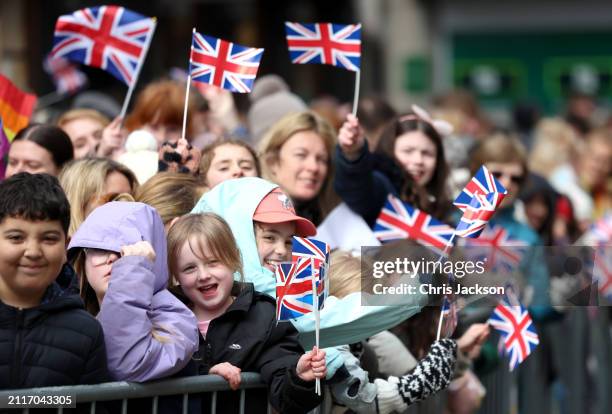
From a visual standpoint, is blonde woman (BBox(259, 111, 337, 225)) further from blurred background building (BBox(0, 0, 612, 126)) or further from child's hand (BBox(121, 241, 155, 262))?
blurred background building (BBox(0, 0, 612, 126))

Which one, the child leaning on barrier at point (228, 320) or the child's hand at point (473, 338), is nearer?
the child leaning on barrier at point (228, 320)

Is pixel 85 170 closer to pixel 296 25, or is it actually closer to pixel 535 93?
pixel 296 25

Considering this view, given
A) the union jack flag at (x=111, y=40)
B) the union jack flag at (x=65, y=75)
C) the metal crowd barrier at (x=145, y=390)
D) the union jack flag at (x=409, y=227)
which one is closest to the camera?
the metal crowd barrier at (x=145, y=390)

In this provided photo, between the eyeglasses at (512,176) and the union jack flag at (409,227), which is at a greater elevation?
the eyeglasses at (512,176)

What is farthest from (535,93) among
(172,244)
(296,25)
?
(172,244)

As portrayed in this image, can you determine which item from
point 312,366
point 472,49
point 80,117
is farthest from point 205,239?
point 472,49

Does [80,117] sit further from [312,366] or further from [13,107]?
[312,366]

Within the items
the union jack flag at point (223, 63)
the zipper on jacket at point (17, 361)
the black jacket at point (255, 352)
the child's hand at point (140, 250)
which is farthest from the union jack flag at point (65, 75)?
the zipper on jacket at point (17, 361)

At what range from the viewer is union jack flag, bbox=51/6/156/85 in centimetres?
932

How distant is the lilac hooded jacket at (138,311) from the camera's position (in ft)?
19.3

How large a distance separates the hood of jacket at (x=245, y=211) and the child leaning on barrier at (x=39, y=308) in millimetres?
1103

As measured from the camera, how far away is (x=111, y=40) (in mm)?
9367

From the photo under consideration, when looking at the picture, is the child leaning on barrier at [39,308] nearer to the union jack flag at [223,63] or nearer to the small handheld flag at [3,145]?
the union jack flag at [223,63]

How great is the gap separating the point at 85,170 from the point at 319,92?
67.8ft
